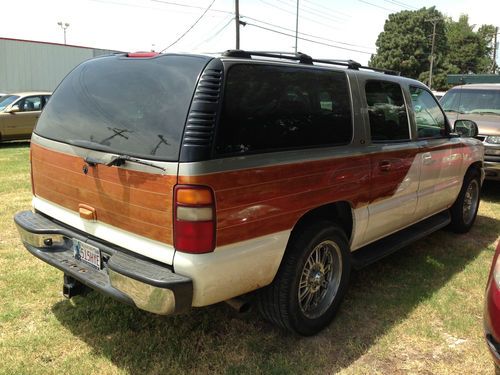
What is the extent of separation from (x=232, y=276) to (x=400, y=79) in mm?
2770

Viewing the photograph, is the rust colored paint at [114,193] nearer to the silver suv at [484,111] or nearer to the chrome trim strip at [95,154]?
the chrome trim strip at [95,154]

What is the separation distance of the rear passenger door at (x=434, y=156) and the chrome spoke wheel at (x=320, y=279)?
4.76 feet

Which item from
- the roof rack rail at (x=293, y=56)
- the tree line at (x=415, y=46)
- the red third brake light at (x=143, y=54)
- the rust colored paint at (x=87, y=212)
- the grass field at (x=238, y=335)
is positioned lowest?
the grass field at (x=238, y=335)

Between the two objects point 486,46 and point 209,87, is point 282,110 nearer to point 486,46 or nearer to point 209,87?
point 209,87

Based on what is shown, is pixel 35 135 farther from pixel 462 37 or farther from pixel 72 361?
pixel 462 37

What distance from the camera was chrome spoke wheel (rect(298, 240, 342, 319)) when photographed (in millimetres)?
3264

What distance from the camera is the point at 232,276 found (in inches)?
103

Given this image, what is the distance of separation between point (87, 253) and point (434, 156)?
133 inches

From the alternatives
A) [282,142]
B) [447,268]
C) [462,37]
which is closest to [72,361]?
[282,142]

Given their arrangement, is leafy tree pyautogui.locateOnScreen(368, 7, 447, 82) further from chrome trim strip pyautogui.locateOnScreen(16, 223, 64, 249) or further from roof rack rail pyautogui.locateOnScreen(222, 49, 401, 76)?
chrome trim strip pyautogui.locateOnScreen(16, 223, 64, 249)

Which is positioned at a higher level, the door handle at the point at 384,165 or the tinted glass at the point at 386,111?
the tinted glass at the point at 386,111

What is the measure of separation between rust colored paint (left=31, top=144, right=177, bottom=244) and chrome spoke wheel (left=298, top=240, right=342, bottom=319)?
1133mm

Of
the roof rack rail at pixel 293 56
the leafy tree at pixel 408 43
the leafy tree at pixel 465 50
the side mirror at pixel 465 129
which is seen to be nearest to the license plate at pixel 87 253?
the roof rack rail at pixel 293 56

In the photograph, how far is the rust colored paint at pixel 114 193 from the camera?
249 centimetres
